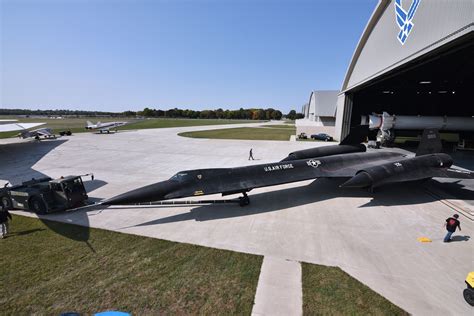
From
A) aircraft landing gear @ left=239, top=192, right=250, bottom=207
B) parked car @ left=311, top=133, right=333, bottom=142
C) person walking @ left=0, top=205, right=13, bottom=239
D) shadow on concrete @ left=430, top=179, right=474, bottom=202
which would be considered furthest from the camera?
parked car @ left=311, top=133, right=333, bottom=142

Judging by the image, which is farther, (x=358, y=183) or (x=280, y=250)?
(x=358, y=183)

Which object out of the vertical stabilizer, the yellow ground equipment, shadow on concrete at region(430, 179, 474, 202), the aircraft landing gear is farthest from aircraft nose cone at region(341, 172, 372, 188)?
the vertical stabilizer

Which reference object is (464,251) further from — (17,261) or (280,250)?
(17,261)

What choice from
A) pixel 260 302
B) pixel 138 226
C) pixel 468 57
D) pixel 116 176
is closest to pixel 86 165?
pixel 116 176

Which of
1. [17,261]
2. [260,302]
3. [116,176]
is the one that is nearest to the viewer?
[260,302]

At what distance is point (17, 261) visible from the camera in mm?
8484

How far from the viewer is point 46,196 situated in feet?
40.3

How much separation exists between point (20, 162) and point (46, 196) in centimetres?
1852

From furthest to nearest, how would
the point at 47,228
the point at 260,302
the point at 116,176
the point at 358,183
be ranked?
the point at 116,176 → the point at 358,183 → the point at 47,228 → the point at 260,302

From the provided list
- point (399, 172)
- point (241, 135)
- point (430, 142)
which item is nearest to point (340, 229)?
point (399, 172)

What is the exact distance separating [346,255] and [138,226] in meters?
8.93

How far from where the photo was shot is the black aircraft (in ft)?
38.2

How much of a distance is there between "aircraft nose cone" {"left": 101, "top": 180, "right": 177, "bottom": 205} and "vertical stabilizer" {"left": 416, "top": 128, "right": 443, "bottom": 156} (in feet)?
57.2

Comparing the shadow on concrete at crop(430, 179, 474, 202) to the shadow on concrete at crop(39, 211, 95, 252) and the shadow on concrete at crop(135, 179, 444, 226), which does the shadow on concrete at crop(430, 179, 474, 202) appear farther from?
the shadow on concrete at crop(39, 211, 95, 252)
